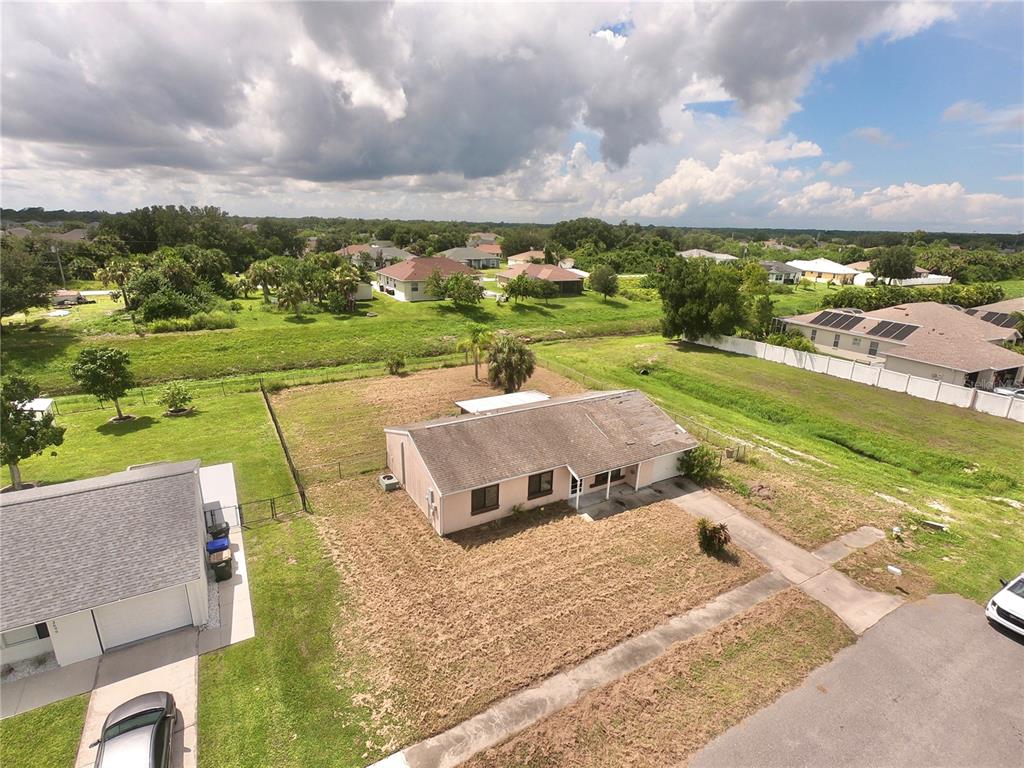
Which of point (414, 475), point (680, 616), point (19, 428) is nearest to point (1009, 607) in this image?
point (680, 616)

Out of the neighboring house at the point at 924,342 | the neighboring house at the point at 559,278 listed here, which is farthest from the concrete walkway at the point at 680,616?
the neighboring house at the point at 559,278

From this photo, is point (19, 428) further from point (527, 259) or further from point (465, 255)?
point (527, 259)

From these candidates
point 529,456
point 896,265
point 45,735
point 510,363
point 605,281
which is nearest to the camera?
point 45,735

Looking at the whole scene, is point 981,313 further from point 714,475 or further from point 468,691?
point 468,691

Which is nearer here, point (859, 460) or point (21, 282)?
point (859, 460)

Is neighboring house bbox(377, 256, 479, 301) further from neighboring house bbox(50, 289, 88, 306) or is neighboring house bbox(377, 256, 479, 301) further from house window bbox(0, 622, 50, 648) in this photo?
house window bbox(0, 622, 50, 648)

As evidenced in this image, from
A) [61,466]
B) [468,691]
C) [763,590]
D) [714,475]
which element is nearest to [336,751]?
[468,691]

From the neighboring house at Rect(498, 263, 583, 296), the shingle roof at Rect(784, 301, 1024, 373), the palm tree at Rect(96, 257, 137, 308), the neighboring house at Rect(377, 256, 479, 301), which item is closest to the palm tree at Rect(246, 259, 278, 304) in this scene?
the palm tree at Rect(96, 257, 137, 308)
